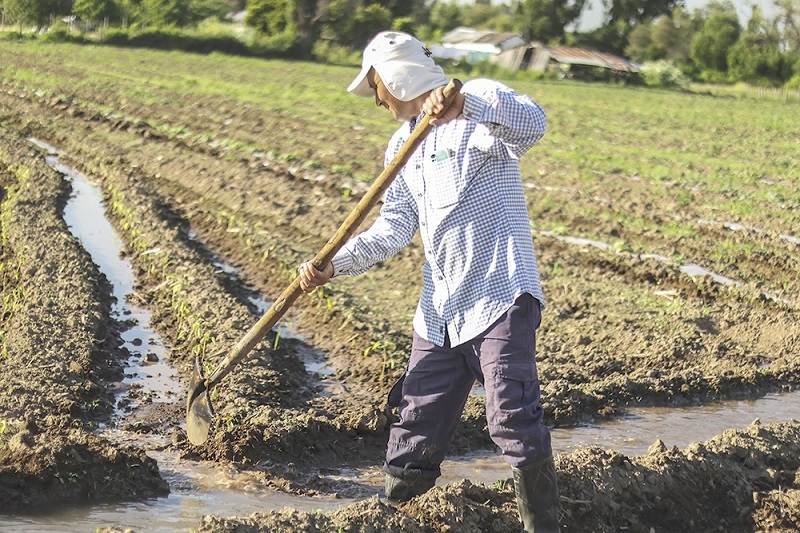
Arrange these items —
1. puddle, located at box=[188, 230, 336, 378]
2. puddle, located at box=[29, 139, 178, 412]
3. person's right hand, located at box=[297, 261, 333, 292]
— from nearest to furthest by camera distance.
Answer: person's right hand, located at box=[297, 261, 333, 292]
puddle, located at box=[29, 139, 178, 412]
puddle, located at box=[188, 230, 336, 378]

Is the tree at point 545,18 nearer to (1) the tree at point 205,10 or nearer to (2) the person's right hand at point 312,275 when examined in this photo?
(1) the tree at point 205,10

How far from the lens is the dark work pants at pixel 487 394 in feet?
11.2

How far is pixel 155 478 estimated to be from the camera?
453 cm

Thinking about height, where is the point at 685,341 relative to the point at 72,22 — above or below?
below

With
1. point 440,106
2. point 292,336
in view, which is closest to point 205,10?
point 292,336

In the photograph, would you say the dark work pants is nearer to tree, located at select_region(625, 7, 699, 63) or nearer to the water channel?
the water channel

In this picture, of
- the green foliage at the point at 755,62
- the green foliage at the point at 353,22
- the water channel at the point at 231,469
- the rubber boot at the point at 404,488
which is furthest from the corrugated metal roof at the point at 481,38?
the rubber boot at the point at 404,488

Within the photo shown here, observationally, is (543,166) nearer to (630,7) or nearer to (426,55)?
(426,55)

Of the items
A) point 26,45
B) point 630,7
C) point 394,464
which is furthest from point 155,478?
point 630,7

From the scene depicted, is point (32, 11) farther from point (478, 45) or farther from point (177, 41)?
point (478, 45)

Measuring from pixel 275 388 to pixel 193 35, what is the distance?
3980 cm

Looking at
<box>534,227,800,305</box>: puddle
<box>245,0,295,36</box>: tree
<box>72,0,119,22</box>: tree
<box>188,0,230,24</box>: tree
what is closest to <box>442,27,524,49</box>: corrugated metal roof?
<box>188,0,230,24</box>: tree

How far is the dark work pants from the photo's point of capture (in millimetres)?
3422

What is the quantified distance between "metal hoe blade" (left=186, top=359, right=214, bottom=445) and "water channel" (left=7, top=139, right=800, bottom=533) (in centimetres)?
30
